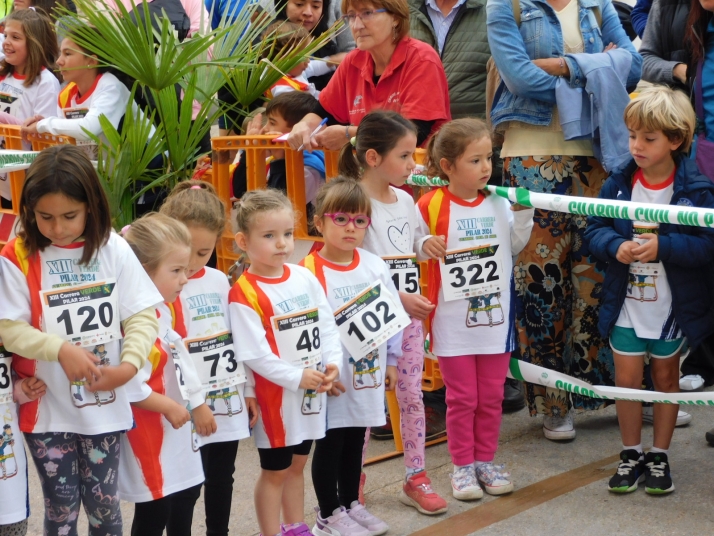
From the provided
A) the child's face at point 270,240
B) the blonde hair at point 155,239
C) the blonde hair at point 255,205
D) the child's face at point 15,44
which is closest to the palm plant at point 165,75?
the child's face at point 15,44

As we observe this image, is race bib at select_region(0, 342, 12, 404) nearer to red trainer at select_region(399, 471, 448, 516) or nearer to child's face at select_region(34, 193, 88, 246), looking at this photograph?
child's face at select_region(34, 193, 88, 246)

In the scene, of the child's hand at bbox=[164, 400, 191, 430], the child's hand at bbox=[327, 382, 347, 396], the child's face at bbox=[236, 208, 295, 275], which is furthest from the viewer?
the child's hand at bbox=[327, 382, 347, 396]

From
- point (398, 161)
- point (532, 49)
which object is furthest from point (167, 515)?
point (532, 49)

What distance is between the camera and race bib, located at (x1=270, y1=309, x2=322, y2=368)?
3.47 metres

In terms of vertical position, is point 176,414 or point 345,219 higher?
point 345,219

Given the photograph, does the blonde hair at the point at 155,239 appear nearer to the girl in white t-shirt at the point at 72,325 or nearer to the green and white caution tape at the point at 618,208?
the girl in white t-shirt at the point at 72,325

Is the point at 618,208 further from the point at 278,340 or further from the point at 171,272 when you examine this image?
the point at 171,272

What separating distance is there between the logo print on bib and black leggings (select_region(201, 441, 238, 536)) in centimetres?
111

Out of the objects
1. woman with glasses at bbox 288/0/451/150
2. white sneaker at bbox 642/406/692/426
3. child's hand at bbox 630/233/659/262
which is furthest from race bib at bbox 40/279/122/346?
white sneaker at bbox 642/406/692/426

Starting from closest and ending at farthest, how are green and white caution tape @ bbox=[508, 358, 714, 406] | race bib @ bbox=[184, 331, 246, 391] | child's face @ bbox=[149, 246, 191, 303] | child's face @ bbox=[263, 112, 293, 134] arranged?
child's face @ bbox=[149, 246, 191, 303] → race bib @ bbox=[184, 331, 246, 391] → green and white caution tape @ bbox=[508, 358, 714, 406] → child's face @ bbox=[263, 112, 293, 134]

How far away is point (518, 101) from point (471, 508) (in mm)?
1932

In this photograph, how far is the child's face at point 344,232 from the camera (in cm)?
376

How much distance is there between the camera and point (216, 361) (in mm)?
3416

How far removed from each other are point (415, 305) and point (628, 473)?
121 centimetres
